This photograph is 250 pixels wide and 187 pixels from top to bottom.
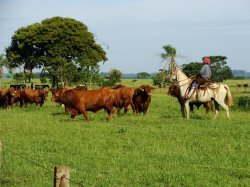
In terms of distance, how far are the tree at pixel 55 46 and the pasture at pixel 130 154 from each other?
3284 cm

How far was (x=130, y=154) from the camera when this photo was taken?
10.0 m

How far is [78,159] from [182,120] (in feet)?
25.2

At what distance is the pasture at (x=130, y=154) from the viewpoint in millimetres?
7930

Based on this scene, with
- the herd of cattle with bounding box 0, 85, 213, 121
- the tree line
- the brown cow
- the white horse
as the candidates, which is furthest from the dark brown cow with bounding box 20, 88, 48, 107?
the tree line

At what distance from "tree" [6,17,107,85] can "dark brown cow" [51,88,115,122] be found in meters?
29.7

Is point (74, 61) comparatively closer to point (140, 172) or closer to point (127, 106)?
point (127, 106)

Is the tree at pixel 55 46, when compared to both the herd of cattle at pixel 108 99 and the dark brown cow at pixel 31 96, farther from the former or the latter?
the herd of cattle at pixel 108 99

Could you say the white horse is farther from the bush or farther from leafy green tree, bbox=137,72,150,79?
leafy green tree, bbox=137,72,150,79

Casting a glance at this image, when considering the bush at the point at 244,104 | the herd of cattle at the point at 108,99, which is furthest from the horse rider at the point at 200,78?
the bush at the point at 244,104

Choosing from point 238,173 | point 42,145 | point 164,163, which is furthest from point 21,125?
point 238,173

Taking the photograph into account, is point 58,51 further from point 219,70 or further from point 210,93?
point 219,70

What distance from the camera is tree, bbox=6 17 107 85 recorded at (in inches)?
1898

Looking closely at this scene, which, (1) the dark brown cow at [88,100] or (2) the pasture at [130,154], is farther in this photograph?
(1) the dark brown cow at [88,100]

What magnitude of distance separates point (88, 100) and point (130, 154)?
7562 millimetres
